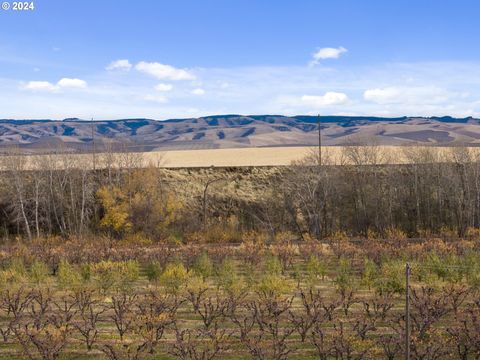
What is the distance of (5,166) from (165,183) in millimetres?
13346

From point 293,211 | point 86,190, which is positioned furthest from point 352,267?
point 86,190

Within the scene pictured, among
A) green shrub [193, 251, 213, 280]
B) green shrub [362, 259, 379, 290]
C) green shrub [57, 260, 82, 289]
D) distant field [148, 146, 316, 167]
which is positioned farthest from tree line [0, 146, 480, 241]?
green shrub [57, 260, 82, 289]

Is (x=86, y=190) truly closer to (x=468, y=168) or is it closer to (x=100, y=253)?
(x=100, y=253)

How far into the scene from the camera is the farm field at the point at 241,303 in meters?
16.3

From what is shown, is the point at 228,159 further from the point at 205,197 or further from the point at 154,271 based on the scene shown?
the point at 154,271

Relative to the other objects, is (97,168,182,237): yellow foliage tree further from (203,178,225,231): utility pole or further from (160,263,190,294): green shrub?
(160,263,190,294): green shrub

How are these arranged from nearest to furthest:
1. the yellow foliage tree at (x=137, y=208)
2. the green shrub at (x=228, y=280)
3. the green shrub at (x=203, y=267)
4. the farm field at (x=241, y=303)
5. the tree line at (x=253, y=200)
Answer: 1. the farm field at (x=241, y=303)
2. the green shrub at (x=228, y=280)
3. the green shrub at (x=203, y=267)
4. the yellow foliage tree at (x=137, y=208)
5. the tree line at (x=253, y=200)

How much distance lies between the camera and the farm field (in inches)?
641

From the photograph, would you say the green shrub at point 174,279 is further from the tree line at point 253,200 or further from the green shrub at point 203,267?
the tree line at point 253,200

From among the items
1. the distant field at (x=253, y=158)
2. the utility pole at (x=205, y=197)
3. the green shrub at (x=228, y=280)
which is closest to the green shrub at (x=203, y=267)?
the green shrub at (x=228, y=280)

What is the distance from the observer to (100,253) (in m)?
30.8

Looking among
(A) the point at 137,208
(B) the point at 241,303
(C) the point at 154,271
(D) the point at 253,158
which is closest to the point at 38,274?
(C) the point at 154,271

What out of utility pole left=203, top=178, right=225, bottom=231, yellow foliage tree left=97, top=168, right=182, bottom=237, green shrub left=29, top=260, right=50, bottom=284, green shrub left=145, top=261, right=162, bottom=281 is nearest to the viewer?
green shrub left=29, top=260, right=50, bottom=284

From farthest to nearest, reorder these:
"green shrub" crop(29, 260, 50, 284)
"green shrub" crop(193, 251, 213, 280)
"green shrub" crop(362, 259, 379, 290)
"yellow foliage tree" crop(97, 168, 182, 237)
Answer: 1. "yellow foliage tree" crop(97, 168, 182, 237)
2. "green shrub" crop(193, 251, 213, 280)
3. "green shrub" crop(29, 260, 50, 284)
4. "green shrub" crop(362, 259, 379, 290)
